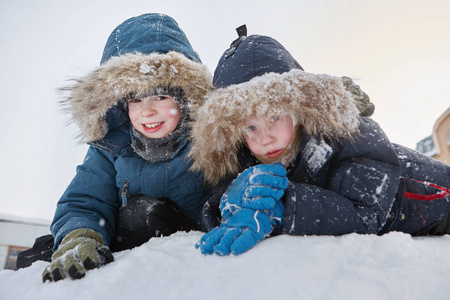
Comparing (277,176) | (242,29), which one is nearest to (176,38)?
(242,29)

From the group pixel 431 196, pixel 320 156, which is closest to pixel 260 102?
pixel 320 156

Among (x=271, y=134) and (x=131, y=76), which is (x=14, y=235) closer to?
(x=131, y=76)

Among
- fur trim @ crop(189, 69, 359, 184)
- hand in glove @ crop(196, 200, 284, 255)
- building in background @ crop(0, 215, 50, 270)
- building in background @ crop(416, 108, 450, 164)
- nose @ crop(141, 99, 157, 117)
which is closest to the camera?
hand in glove @ crop(196, 200, 284, 255)

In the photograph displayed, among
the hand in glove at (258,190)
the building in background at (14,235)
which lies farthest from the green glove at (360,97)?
the building in background at (14,235)

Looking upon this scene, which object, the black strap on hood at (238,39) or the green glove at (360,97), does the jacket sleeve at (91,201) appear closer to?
the black strap on hood at (238,39)

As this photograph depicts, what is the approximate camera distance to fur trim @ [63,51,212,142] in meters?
1.74

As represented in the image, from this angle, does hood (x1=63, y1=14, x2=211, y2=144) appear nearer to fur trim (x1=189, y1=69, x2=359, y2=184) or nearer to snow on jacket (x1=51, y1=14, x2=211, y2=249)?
snow on jacket (x1=51, y1=14, x2=211, y2=249)

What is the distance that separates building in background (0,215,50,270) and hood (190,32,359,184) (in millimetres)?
6168

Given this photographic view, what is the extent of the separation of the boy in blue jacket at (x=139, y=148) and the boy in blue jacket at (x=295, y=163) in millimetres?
283

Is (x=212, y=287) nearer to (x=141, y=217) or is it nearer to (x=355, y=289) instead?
(x=355, y=289)

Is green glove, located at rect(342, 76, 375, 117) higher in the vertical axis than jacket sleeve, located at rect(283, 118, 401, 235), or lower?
higher

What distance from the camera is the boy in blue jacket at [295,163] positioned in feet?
3.56

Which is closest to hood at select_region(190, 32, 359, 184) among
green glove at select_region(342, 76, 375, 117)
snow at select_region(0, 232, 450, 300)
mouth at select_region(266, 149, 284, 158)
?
mouth at select_region(266, 149, 284, 158)

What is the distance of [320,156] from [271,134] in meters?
0.23
